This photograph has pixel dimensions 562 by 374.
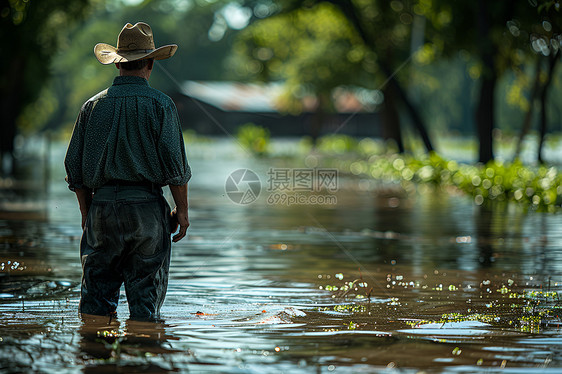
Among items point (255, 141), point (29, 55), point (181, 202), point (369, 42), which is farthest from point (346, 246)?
→ point (255, 141)

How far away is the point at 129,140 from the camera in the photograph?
20.6ft

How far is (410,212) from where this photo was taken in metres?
18.1

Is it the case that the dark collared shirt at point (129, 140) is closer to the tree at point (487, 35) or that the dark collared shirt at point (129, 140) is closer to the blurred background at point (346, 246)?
the blurred background at point (346, 246)

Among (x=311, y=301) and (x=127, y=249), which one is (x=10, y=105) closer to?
(x=311, y=301)

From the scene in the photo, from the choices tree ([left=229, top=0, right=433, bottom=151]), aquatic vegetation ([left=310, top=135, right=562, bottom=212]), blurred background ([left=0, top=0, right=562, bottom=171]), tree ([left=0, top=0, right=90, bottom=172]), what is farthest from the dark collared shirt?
tree ([left=229, top=0, right=433, bottom=151])

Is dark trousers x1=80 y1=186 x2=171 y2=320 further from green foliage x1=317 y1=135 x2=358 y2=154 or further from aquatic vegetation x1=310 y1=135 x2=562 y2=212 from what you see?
green foliage x1=317 y1=135 x2=358 y2=154

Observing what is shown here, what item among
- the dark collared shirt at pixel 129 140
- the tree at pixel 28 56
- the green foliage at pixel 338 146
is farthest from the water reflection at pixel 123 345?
the green foliage at pixel 338 146

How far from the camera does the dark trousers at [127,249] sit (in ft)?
Result: 20.8

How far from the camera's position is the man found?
20.6 feet

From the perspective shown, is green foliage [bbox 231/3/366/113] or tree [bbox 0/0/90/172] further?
green foliage [bbox 231/3/366/113]

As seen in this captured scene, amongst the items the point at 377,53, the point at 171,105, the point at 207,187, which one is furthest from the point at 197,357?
the point at 377,53

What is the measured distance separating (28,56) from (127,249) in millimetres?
25833

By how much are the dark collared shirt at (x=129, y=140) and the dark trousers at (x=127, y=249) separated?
13 cm

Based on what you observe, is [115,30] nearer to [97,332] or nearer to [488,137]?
[488,137]
